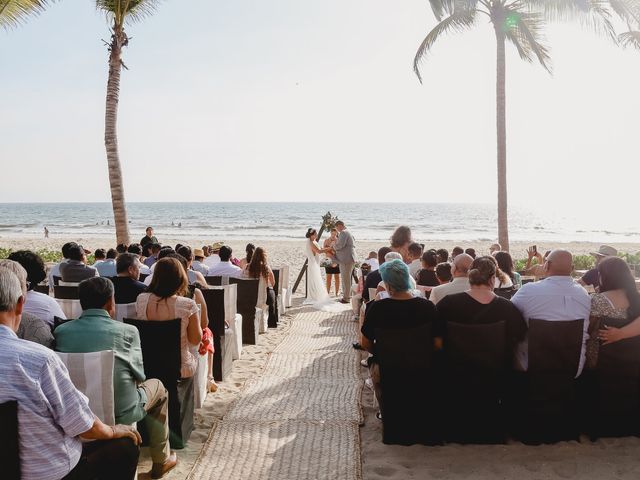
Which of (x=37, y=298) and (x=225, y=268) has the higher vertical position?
(x=37, y=298)

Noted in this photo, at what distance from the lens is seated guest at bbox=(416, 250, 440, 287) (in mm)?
6668

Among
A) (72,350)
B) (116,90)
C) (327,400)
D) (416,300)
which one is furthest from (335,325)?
(116,90)

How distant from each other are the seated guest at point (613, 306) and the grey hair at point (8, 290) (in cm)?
393

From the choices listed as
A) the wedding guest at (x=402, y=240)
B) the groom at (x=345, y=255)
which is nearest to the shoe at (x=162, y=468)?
the wedding guest at (x=402, y=240)

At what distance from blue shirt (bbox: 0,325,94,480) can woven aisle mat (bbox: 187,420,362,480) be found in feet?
5.06

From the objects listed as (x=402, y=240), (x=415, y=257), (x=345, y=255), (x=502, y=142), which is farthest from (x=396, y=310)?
(x=502, y=142)

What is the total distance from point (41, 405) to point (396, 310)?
2.66 meters

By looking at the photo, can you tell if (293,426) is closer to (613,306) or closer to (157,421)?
(157,421)

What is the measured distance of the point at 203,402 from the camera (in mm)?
5434

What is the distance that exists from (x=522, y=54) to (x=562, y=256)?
996cm

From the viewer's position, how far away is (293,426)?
15.6 feet

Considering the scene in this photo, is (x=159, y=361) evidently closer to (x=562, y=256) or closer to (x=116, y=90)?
(x=562, y=256)

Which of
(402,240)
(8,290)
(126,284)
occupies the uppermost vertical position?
(8,290)

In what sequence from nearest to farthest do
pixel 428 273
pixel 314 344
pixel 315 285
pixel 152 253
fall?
pixel 428 273 → pixel 314 344 → pixel 152 253 → pixel 315 285
